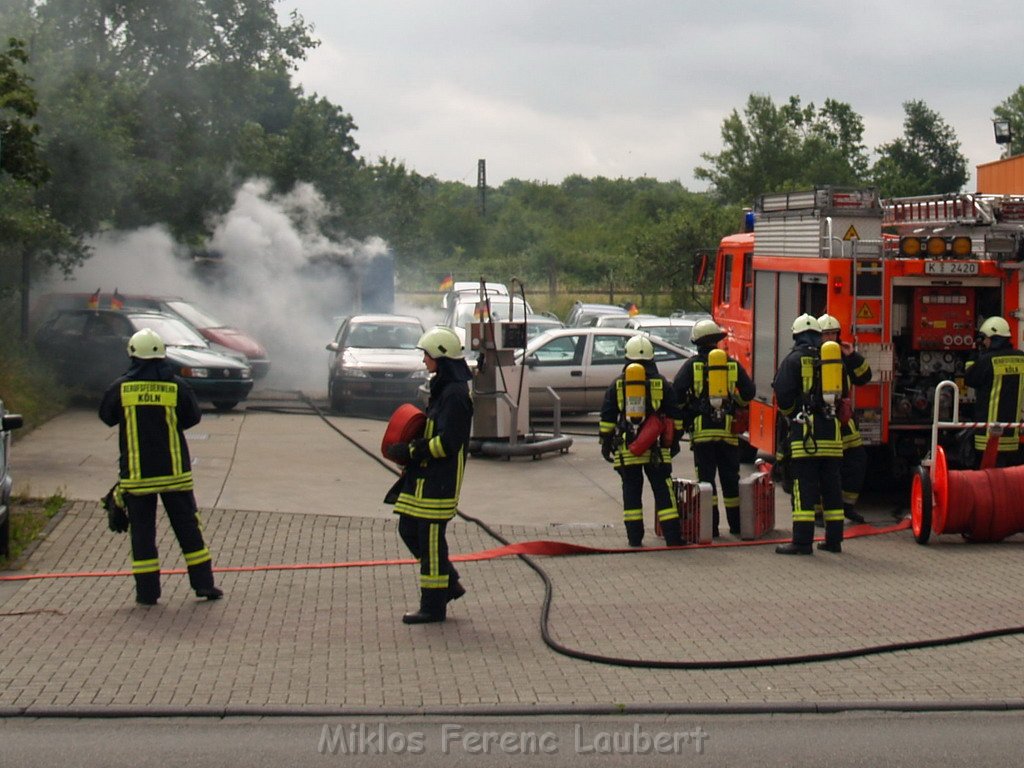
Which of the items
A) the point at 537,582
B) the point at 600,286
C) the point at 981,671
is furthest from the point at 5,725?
the point at 600,286

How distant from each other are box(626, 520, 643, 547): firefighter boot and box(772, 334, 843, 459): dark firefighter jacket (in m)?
1.28

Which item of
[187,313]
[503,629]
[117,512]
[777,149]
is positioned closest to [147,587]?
[117,512]

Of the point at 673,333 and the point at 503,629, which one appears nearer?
the point at 503,629

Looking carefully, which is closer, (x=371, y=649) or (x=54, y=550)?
(x=371, y=649)

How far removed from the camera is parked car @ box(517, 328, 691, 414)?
66.6ft

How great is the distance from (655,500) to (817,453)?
126 cm

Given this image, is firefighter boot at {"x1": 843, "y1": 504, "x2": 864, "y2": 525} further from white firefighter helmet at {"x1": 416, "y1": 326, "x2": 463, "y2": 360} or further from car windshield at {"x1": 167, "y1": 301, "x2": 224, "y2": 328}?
car windshield at {"x1": 167, "y1": 301, "x2": 224, "y2": 328}

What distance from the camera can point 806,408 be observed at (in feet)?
35.1

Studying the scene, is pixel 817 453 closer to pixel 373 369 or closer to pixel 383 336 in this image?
pixel 373 369

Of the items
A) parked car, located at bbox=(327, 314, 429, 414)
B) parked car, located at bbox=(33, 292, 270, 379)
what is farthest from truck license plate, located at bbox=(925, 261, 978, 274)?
parked car, located at bbox=(33, 292, 270, 379)

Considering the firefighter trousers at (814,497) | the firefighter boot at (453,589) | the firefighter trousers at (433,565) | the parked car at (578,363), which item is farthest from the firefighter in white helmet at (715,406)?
the parked car at (578,363)

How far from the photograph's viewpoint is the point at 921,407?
42.3 ft

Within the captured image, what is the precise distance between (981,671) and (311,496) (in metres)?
7.93

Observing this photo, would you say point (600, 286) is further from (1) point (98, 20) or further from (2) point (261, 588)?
(2) point (261, 588)
